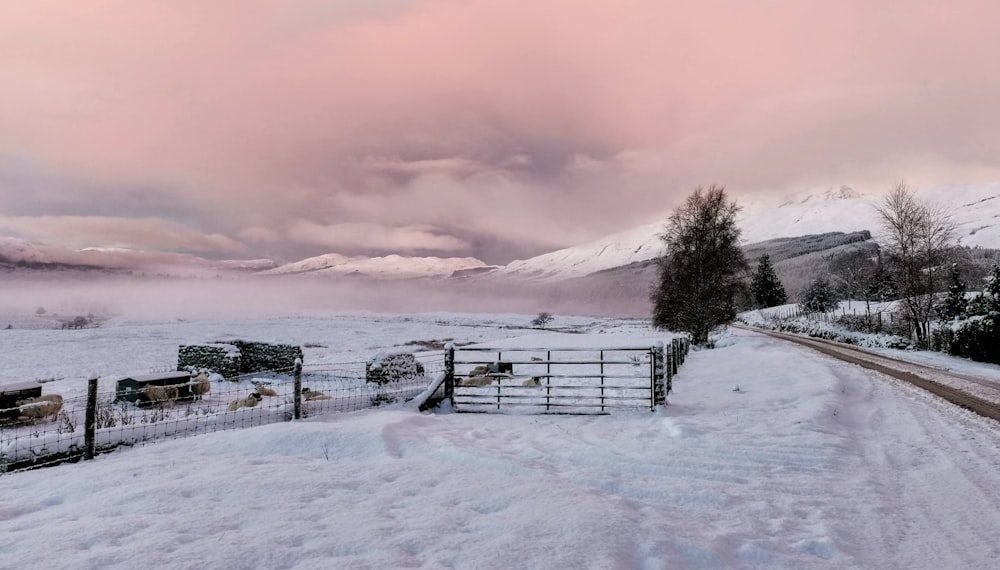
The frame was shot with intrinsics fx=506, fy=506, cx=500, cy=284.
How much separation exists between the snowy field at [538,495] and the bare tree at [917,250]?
26091mm

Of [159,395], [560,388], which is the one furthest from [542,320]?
[159,395]

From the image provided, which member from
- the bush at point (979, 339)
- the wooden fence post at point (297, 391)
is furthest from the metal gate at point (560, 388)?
the bush at point (979, 339)

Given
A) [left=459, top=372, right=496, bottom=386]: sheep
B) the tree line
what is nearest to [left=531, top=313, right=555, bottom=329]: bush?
the tree line

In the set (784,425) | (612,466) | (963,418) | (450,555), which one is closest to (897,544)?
(612,466)

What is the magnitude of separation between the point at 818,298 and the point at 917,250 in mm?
54641

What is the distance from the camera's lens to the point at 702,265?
1302 inches

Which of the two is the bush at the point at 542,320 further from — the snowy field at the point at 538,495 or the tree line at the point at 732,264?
the snowy field at the point at 538,495

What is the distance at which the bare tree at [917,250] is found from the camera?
3048 centimetres

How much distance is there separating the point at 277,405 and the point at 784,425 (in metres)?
10.1

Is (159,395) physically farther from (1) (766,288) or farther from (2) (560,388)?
(1) (766,288)

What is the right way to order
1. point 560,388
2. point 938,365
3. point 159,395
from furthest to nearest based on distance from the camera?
point 938,365
point 159,395
point 560,388

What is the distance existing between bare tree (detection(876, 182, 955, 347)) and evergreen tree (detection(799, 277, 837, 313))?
151ft

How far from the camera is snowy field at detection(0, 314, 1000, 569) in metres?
3.99

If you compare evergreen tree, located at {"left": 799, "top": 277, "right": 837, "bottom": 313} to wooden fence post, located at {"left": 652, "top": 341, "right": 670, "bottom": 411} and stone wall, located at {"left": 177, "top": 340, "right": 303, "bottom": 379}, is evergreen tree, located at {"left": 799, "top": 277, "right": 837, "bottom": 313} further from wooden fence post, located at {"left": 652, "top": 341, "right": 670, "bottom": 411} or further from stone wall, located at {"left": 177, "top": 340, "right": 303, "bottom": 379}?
wooden fence post, located at {"left": 652, "top": 341, "right": 670, "bottom": 411}
